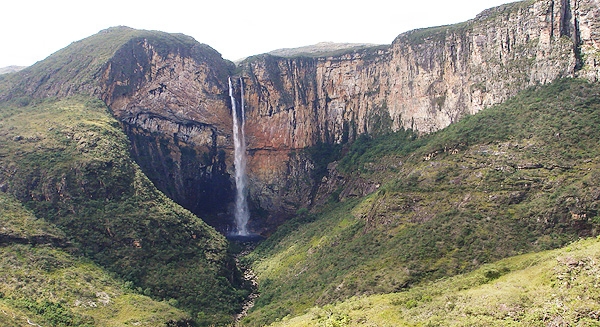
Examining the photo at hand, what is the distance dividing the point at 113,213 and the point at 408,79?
4371cm

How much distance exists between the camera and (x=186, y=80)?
82375 mm

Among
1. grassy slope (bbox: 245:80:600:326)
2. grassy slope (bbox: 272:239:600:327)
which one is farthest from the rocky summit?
grassy slope (bbox: 272:239:600:327)

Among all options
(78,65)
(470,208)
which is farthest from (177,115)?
(470,208)

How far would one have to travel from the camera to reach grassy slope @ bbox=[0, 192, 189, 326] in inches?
Result: 1582

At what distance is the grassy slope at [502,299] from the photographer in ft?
99.2

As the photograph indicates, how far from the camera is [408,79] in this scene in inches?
2997

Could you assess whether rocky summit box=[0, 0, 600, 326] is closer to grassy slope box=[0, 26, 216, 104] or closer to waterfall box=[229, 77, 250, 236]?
grassy slope box=[0, 26, 216, 104]

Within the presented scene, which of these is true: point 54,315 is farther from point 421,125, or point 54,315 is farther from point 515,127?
point 421,125

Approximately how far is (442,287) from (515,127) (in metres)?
20.8

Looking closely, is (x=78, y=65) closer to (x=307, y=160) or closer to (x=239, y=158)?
(x=239, y=158)

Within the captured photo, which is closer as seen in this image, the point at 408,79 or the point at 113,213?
the point at 113,213

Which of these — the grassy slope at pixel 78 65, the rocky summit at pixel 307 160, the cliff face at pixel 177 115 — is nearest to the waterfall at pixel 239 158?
the rocky summit at pixel 307 160

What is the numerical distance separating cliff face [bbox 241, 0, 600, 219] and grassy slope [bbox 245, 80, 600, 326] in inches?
172

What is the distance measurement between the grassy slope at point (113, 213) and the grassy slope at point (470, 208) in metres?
6.31
